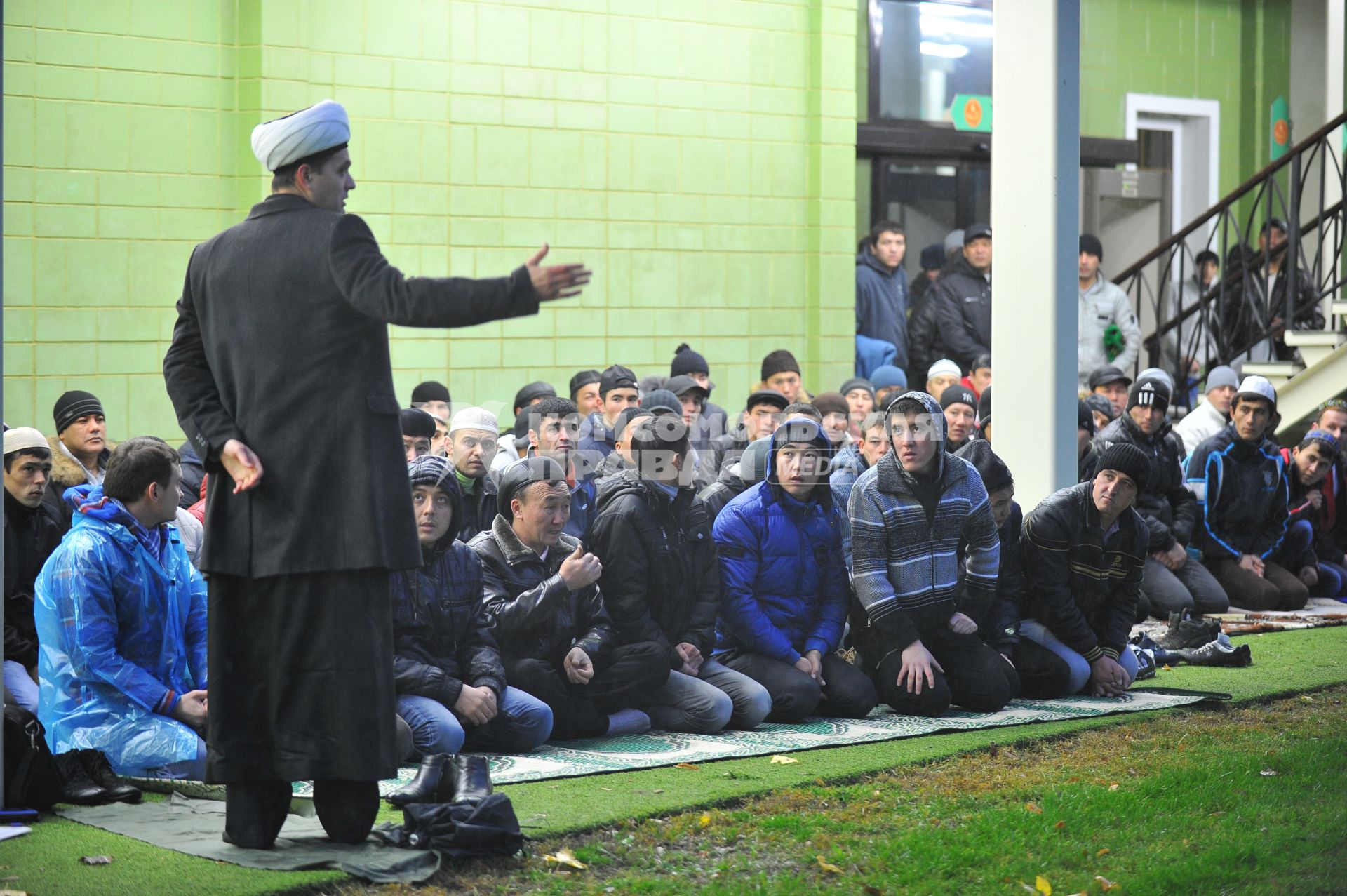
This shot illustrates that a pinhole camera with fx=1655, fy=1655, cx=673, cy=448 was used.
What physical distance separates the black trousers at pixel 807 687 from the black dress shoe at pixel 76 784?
2.39 meters

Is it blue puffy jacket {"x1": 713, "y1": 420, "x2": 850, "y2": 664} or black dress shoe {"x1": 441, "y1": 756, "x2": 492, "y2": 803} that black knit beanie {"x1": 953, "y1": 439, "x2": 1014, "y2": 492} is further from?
black dress shoe {"x1": 441, "y1": 756, "x2": 492, "y2": 803}

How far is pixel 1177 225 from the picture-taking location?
1480 cm

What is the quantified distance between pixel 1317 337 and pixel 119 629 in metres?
8.72

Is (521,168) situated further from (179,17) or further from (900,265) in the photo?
(900,265)

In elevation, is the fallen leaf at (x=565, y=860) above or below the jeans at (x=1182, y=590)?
below

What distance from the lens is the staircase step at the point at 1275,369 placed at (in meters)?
11.3

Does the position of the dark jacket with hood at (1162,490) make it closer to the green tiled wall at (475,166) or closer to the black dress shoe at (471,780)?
the green tiled wall at (475,166)

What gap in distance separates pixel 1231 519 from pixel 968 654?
3613 mm

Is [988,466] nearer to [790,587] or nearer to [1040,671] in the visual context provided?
[1040,671]

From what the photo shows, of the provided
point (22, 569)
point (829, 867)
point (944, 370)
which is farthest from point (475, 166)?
point (829, 867)

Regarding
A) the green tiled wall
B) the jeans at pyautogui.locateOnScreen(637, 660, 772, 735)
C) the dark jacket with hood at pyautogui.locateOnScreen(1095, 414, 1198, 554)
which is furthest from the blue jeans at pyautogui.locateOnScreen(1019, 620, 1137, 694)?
the green tiled wall

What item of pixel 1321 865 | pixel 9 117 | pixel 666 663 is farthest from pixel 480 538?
pixel 9 117

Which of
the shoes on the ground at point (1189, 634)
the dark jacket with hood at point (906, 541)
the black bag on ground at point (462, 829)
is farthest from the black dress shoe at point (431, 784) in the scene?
the shoes on the ground at point (1189, 634)

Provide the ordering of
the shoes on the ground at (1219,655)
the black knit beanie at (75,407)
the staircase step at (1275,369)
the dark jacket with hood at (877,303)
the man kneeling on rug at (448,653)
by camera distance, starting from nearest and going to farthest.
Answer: the man kneeling on rug at (448,653) → the black knit beanie at (75,407) → the shoes on the ground at (1219,655) → the staircase step at (1275,369) → the dark jacket with hood at (877,303)
